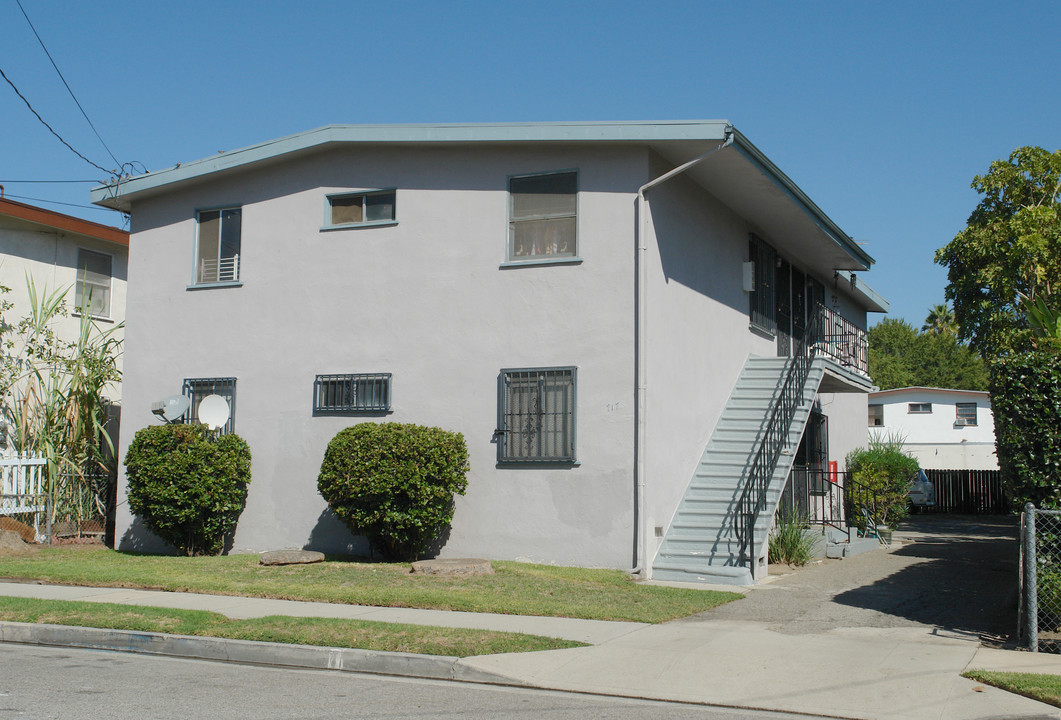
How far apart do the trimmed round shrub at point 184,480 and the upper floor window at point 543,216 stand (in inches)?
207

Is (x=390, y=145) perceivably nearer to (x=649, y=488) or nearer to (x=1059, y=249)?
(x=649, y=488)

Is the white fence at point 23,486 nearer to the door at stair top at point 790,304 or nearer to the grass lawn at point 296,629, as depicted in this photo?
the grass lawn at point 296,629

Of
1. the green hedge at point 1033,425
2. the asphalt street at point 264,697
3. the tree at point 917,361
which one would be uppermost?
the tree at point 917,361

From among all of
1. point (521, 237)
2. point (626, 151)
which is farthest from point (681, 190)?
point (521, 237)

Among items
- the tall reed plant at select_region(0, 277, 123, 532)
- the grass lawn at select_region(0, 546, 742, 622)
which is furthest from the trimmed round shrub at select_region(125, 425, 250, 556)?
the tall reed plant at select_region(0, 277, 123, 532)

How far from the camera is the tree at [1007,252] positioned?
18.3m

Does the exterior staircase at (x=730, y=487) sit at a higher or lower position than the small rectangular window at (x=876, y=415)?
lower

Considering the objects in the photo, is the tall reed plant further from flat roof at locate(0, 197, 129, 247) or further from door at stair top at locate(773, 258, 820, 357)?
door at stair top at locate(773, 258, 820, 357)

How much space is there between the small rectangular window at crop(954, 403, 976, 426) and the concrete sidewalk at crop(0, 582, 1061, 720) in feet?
114

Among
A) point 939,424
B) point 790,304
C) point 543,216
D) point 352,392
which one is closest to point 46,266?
point 352,392

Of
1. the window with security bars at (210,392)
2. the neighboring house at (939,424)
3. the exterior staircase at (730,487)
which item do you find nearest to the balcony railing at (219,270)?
the window with security bars at (210,392)

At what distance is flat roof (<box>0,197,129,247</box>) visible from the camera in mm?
19531

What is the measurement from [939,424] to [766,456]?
98.1ft

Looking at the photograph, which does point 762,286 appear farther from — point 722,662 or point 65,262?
point 65,262
